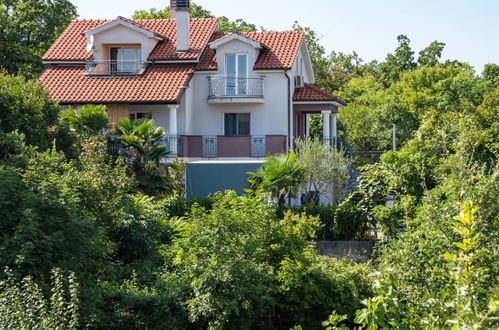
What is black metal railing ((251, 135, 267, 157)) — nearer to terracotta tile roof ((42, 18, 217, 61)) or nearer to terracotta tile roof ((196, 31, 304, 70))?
terracotta tile roof ((196, 31, 304, 70))

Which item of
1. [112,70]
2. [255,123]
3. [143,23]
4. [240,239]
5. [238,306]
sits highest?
[143,23]

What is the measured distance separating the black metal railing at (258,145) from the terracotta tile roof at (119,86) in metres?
4.01

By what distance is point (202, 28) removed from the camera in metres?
41.6

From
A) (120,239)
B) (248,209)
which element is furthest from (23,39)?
(248,209)

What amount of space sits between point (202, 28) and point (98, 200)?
23.8 metres

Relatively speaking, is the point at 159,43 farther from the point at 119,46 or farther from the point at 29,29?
the point at 29,29

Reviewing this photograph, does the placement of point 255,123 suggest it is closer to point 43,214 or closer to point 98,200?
point 98,200

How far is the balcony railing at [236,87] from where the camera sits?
38.3 m

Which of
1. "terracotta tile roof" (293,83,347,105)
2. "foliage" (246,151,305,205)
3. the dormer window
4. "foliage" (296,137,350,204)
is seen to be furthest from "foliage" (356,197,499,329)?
the dormer window

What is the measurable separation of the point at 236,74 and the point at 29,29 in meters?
19.1

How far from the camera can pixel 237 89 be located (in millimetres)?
38344

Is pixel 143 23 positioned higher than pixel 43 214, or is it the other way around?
pixel 143 23

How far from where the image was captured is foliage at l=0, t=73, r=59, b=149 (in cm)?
2409

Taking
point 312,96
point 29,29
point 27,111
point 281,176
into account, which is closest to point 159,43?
point 312,96
